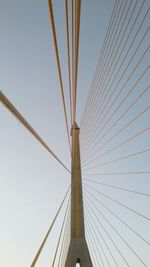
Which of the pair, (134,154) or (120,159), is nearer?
(134,154)

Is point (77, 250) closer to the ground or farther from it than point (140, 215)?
closer to the ground

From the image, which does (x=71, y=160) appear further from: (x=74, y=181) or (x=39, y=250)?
(x=39, y=250)

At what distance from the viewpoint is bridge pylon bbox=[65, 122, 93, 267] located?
3.37 meters

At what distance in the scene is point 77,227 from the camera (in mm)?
3822

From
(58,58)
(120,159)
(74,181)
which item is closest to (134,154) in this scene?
(120,159)

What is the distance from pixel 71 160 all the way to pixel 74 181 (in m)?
0.71

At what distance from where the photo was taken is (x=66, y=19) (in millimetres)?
1957

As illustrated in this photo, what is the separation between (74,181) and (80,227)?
0.90m

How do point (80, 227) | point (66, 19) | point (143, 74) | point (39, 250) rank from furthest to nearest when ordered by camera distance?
point (80, 227) < point (143, 74) < point (66, 19) < point (39, 250)

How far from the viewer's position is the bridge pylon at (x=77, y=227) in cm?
337

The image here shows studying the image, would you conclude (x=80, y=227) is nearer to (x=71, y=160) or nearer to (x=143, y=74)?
(x=71, y=160)

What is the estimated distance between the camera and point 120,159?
12.7ft

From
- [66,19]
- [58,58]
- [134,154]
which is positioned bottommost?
[134,154]

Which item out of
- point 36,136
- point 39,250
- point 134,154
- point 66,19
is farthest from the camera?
point 134,154
